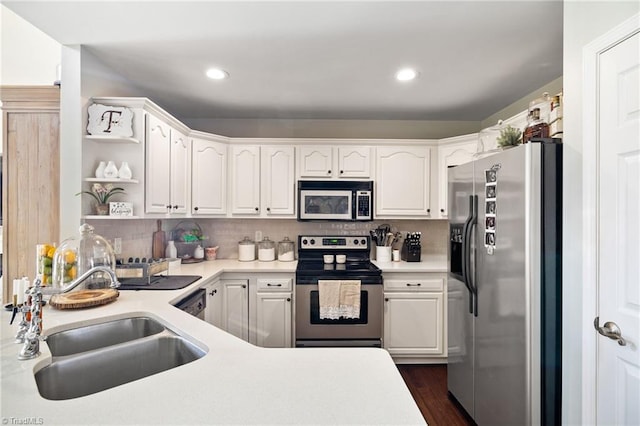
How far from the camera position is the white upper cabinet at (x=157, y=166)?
2316 mm

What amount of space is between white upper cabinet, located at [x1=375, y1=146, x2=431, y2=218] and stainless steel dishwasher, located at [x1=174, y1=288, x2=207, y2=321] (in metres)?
1.86

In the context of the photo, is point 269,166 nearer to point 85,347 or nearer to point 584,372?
point 85,347

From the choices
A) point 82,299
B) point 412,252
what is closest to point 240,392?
point 82,299

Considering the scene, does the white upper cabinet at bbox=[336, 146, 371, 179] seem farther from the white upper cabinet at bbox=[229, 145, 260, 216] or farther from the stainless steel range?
the stainless steel range

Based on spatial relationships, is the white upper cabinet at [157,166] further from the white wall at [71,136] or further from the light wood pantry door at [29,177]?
the light wood pantry door at [29,177]

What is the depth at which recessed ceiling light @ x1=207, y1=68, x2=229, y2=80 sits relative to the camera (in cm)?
240

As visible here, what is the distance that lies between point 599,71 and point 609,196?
0.54 metres

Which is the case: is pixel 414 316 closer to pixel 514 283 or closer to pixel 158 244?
pixel 514 283

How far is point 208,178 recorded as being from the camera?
314cm

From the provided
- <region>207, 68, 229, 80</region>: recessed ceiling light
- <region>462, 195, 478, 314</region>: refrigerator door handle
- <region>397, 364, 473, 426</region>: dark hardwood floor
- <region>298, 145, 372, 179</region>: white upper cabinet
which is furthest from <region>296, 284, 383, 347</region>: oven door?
<region>207, 68, 229, 80</region>: recessed ceiling light

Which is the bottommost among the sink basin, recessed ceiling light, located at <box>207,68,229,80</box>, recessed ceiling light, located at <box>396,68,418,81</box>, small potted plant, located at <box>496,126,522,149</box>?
the sink basin

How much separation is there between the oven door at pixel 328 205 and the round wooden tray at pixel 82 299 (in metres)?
1.88

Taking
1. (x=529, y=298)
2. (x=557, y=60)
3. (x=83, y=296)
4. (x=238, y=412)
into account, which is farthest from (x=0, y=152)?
(x=557, y=60)

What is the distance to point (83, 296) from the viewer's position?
162 centimetres
